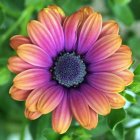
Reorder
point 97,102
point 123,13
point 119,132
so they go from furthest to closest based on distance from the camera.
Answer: point 123,13 < point 119,132 < point 97,102

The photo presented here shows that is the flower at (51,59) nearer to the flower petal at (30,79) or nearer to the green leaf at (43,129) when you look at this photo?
the flower petal at (30,79)

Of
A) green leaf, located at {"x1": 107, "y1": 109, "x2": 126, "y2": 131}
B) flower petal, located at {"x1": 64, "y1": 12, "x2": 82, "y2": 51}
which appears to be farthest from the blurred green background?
flower petal, located at {"x1": 64, "y1": 12, "x2": 82, "y2": 51}

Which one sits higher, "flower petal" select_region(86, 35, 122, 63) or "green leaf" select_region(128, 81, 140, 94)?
"flower petal" select_region(86, 35, 122, 63)

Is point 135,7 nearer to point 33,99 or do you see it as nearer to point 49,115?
point 49,115

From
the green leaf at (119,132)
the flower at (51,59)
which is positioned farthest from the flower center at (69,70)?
the green leaf at (119,132)

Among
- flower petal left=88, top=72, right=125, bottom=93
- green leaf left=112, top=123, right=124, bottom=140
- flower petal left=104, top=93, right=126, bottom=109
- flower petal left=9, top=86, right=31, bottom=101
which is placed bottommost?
green leaf left=112, top=123, right=124, bottom=140

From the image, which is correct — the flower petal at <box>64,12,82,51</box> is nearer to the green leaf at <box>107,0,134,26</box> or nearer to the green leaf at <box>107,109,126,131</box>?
the green leaf at <box>107,109,126,131</box>

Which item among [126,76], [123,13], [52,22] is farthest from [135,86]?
[123,13]
